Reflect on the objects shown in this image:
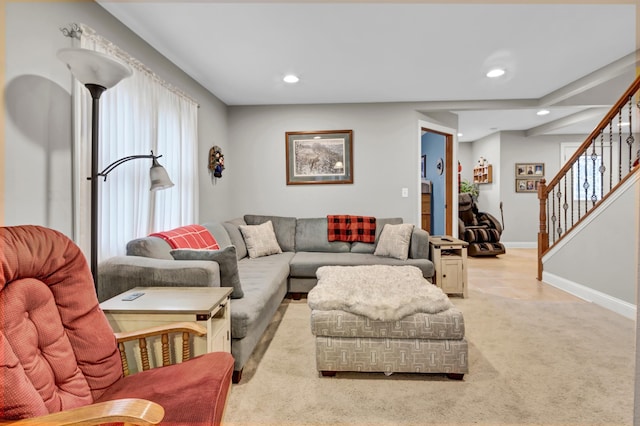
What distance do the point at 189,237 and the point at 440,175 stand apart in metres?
4.18

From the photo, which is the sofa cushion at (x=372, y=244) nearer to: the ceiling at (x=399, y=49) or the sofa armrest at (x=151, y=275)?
the ceiling at (x=399, y=49)

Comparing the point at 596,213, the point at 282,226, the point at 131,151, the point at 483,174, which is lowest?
the point at 282,226

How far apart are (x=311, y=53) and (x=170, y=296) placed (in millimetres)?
2268

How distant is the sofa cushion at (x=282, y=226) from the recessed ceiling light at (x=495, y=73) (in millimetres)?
2722

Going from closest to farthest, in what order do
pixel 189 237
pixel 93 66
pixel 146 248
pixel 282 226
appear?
1. pixel 93 66
2. pixel 146 248
3. pixel 189 237
4. pixel 282 226

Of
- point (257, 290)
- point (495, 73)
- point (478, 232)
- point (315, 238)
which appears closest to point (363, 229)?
point (315, 238)

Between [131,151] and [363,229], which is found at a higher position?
[131,151]

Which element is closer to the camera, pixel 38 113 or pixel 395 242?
pixel 38 113

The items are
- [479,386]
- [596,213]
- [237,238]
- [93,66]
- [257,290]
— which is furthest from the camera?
[237,238]

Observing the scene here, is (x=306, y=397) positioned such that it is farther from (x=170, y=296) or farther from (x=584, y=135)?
(x=584, y=135)

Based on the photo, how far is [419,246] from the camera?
11.2 feet

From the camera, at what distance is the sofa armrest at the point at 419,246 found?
3395 millimetres

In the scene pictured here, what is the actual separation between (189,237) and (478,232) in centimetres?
490

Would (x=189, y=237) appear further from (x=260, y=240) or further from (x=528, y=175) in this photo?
(x=528, y=175)
